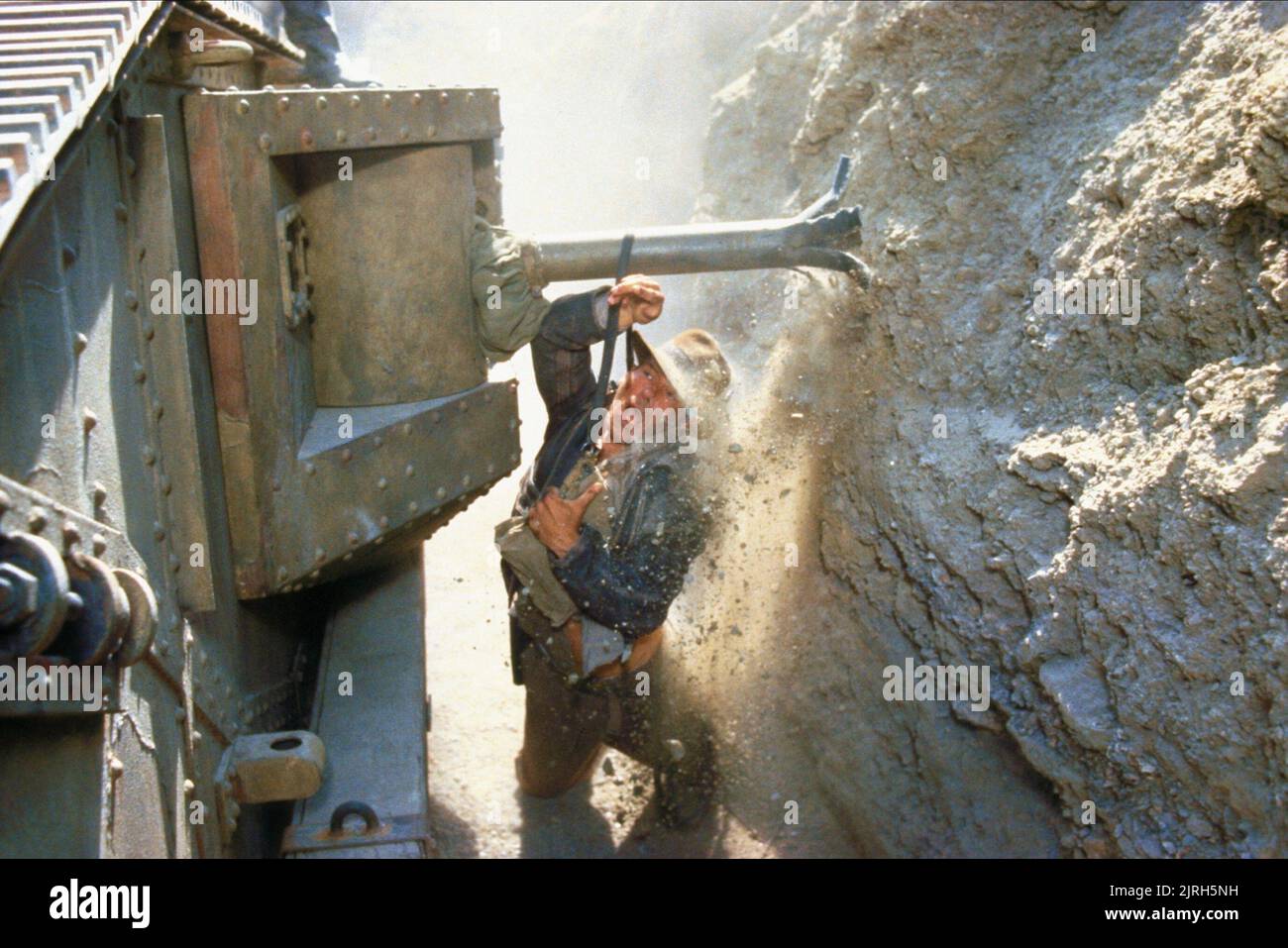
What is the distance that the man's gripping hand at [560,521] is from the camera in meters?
4.25

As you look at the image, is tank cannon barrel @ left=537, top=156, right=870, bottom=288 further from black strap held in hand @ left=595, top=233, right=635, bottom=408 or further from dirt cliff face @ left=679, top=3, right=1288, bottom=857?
dirt cliff face @ left=679, top=3, right=1288, bottom=857

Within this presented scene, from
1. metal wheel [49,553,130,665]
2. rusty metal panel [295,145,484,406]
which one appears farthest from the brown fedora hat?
metal wheel [49,553,130,665]

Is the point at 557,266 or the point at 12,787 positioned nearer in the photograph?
the point at 12,787

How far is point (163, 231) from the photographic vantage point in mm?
2945

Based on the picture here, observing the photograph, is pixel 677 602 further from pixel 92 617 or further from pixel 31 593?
pixel 31 593

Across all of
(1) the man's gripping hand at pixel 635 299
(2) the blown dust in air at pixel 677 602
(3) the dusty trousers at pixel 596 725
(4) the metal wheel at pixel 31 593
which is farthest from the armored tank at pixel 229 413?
(2) the blown dust in air at pixel 677 602

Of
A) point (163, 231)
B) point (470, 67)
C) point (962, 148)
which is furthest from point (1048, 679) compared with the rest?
point (470, 67)

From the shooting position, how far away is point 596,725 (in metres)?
4.93

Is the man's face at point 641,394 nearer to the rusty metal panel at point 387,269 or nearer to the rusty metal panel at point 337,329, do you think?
the rusty metal panel at point 337,329

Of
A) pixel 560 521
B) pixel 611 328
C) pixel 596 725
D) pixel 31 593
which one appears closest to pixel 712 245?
pixel 611 328

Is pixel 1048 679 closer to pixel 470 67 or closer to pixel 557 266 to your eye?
pixel 557 266

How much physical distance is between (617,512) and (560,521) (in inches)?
8.0

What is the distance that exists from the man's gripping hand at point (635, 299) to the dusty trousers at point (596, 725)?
140 centimetres
